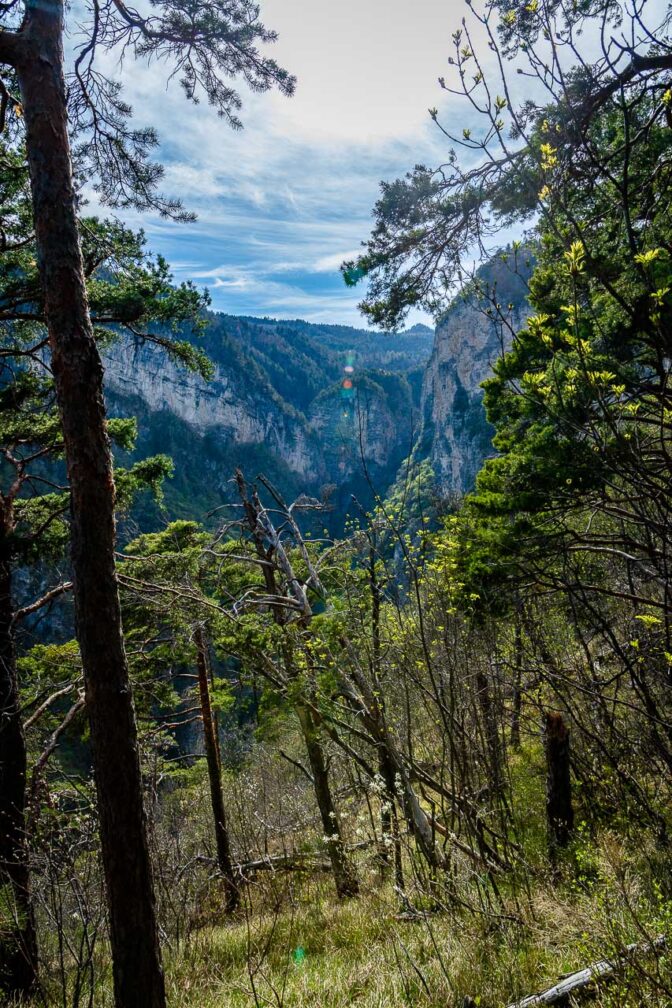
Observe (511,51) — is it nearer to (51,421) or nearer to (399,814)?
(51,421)

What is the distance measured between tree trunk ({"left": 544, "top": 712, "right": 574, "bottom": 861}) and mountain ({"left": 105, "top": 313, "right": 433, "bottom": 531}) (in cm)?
8425

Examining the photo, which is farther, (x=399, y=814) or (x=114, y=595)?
(x=399, y=814)

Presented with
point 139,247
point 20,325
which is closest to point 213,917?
point 20,325

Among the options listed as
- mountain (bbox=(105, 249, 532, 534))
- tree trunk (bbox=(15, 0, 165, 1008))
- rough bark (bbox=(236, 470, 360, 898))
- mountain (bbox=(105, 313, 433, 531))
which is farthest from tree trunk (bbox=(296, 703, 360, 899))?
mountain (bbox=(105, 313, 433, 531))

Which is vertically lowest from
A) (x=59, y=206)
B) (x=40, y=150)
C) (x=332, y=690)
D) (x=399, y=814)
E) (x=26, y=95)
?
(x=399, y=814)

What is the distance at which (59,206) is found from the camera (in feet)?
9.89

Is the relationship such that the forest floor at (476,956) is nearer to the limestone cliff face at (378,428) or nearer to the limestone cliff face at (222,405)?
the limestone cliff face at (222,405)

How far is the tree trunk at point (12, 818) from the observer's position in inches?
165

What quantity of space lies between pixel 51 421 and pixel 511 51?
5.62 meters

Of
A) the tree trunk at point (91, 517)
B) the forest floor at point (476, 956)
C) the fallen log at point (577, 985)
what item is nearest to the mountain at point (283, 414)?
the forest floor at point (476, 956)

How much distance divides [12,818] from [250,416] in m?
139

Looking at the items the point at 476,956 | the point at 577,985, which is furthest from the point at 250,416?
the point at 577,985

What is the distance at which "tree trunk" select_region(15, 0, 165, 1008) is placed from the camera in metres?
2.70

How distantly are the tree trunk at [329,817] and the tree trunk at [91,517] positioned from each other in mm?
2363
